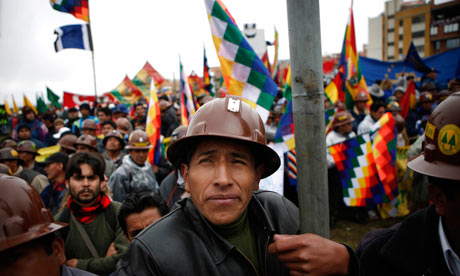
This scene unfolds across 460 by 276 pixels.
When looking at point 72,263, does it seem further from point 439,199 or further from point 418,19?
point 418,19

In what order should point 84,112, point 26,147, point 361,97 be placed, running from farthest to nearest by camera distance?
point 84,112 → point 361,97 → point 26,147

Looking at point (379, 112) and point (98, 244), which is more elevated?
point (379, 112)

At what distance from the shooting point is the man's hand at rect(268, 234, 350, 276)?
4.25 feet

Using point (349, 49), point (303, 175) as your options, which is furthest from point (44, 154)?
point (349, 49)

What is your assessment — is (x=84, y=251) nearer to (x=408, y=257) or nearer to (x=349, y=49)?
(x=408, y=257)

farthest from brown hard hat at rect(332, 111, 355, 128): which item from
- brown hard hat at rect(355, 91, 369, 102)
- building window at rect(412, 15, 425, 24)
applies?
building window at rect(412, 15, 425, 24)

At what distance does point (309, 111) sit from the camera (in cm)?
131

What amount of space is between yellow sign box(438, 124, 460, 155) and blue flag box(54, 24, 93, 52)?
9.67m

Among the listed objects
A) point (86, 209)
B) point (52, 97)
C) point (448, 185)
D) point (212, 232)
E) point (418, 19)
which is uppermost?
point (418, 19)

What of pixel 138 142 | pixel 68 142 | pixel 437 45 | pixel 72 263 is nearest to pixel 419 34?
pixel 437 45

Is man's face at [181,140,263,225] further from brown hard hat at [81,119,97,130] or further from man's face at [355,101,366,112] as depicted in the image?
man's face at [355,101,366,112]

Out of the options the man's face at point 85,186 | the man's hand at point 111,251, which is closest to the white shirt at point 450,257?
the man's hand at point 111,251

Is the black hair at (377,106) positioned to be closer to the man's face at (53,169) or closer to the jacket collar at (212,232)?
the jacket collar at (212,232)

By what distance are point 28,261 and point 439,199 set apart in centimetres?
218
